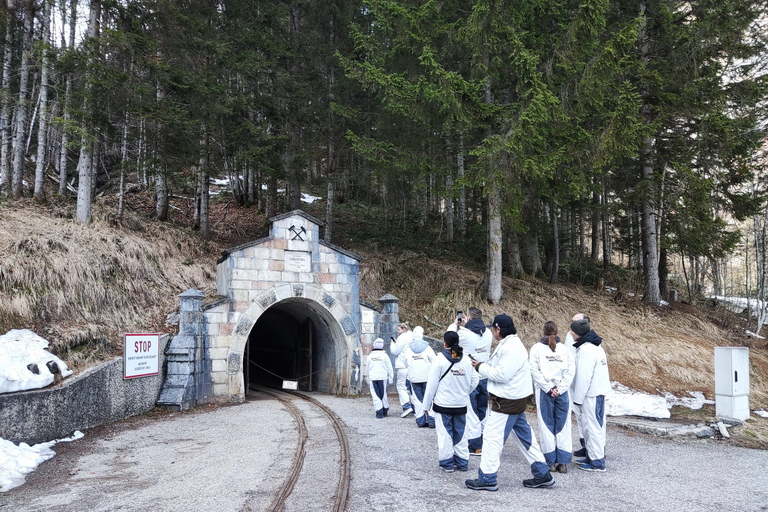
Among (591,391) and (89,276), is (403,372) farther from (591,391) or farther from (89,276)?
(89,276)

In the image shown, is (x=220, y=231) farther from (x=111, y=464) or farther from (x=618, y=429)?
(x=618, y=429)

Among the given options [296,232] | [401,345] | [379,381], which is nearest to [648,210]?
[401,345]

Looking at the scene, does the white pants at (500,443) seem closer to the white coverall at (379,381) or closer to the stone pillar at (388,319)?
the white coverall at (379,381)

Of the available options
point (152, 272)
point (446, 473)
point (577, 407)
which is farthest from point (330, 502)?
point (152, 272)

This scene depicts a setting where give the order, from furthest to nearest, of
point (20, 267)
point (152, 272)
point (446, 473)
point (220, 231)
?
point (220, 231) → point (152, 272) → point (20, 267) → point (446, 473)

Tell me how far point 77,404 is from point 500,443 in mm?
6680

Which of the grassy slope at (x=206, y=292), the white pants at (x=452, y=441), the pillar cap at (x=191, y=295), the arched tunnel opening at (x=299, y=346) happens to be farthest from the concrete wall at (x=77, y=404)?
the white pants at (x=452, y=441)

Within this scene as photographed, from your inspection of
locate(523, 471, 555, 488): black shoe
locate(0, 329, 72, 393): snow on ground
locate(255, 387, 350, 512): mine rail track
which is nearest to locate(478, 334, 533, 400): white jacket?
locate(523, 471, 555, 488): black shoe

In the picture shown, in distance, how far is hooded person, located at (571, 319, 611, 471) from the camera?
6.20 m

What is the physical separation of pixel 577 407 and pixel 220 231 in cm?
1557

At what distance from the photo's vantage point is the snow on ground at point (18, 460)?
19.5 feet

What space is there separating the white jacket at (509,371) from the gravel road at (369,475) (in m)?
1.01

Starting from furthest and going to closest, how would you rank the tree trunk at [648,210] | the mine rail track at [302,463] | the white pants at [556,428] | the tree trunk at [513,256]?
the tree trunk at [513,256] < the tree trunk at [648,210] < the white pants at [556,428] < the mine rail track at [302,463]

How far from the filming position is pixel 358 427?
28.4 feet
